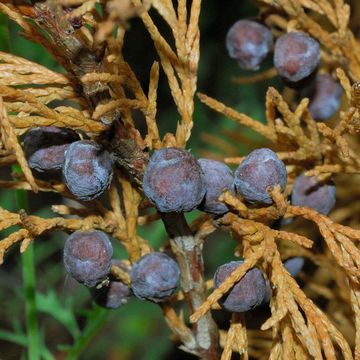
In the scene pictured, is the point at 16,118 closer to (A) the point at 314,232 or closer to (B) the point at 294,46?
(B) the point at 294,46

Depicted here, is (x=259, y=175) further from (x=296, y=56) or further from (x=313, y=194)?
(x=296, y=56)

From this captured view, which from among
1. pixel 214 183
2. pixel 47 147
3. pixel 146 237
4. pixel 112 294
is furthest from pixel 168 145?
pixel 146 237

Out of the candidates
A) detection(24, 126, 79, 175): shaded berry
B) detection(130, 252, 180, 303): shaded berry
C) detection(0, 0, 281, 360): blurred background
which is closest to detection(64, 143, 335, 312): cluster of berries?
detection(130, 252, 180, 303): shaded berry

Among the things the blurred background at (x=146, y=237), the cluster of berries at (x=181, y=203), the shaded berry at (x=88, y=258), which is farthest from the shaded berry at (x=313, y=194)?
the blurred background at (x=146, y=237)

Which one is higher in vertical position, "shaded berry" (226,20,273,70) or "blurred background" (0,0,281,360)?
"shaded berry" (226,20,273,70)

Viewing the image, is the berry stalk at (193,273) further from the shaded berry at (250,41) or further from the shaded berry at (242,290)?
the shaded berry at (250,41)

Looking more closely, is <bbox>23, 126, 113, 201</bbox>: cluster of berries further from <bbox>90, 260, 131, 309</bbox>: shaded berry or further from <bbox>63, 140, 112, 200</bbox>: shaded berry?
<bbox>90, 260, 131, 309</bbox>: shaded berry
